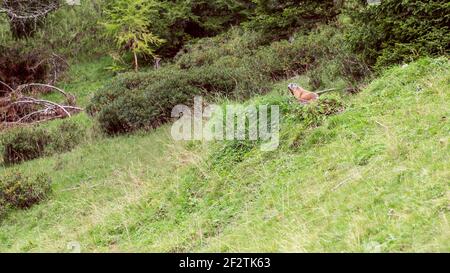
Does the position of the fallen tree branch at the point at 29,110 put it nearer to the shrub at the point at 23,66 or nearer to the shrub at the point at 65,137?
the shrub at the point at 65,137

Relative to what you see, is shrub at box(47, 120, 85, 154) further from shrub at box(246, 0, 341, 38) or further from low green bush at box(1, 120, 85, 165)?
shrub at box(246, 0, 341, 38)

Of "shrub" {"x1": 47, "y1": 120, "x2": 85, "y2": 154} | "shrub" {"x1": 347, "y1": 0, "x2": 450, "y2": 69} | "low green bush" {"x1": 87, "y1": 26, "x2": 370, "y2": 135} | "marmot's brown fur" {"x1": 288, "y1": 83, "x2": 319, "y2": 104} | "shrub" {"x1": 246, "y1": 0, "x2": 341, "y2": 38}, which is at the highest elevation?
"shrub" {"x1": 347, "y1": 0, "x2": 450, "y2": 69}

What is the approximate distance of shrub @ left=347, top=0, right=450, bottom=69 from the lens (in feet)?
28.7

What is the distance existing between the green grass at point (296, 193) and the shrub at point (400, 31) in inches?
28.8

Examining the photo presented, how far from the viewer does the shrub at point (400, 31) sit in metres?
8.73

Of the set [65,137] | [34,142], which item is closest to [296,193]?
[65,137]

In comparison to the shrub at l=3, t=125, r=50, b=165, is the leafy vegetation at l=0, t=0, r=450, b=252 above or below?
above

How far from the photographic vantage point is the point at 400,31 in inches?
358

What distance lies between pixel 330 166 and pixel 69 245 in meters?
3.56

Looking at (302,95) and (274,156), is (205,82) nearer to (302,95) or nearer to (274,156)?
(302,95)

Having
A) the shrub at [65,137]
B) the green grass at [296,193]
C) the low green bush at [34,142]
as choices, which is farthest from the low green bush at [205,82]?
the green grass at [296,193]

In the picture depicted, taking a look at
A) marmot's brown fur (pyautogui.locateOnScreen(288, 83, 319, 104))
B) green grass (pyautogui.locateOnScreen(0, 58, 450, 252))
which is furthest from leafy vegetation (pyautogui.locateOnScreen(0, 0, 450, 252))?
marmot's brown fur (pyautogui.locateOnScreen(288, 83, 319, 104))

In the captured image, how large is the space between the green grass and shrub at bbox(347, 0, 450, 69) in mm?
732
